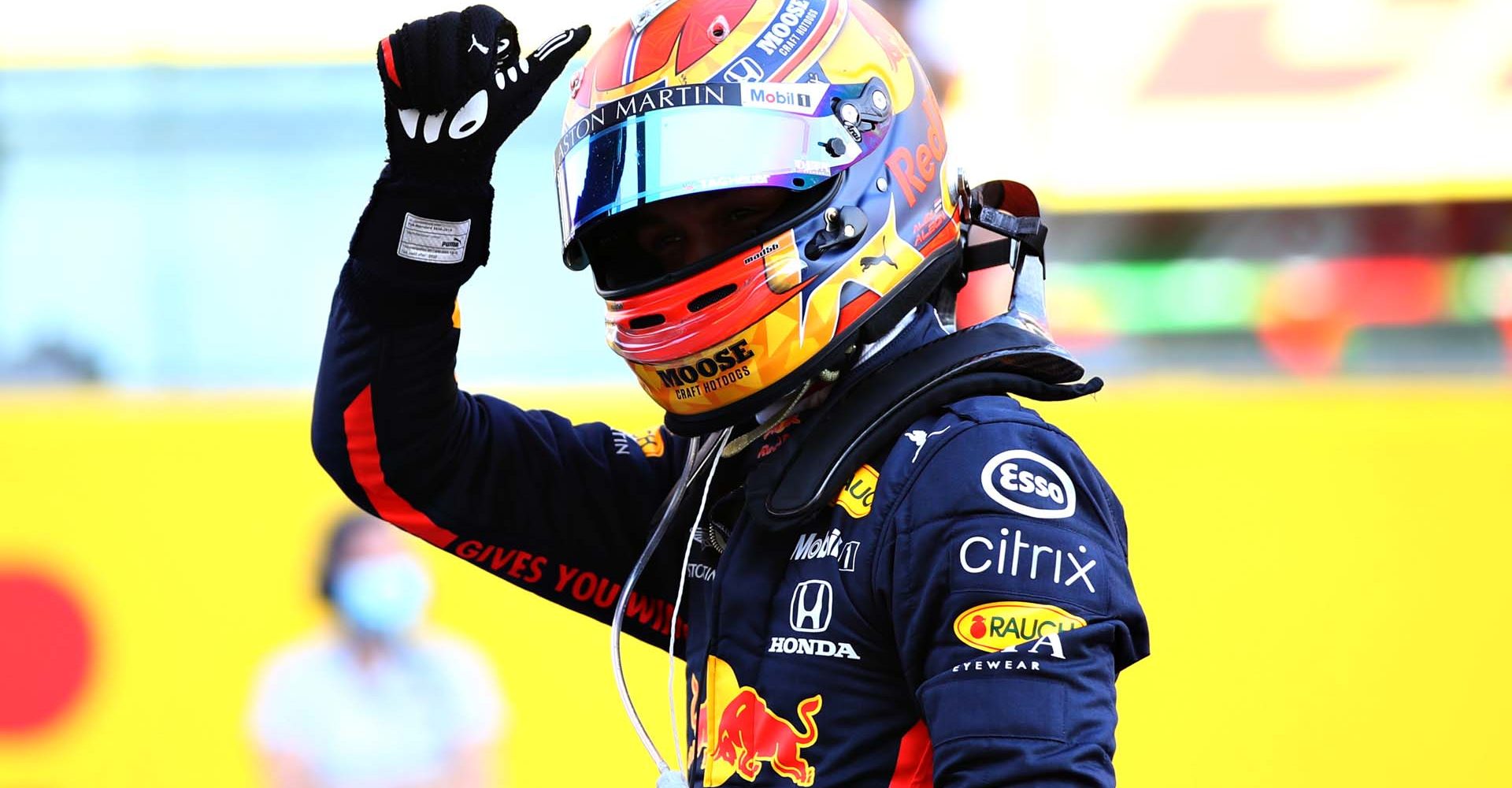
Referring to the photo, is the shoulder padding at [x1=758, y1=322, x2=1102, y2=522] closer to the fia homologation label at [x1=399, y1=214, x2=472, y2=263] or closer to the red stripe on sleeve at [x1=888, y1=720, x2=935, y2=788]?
the red stripe on sleeve at [x1=888, y1=720, x2=935, y2=788]

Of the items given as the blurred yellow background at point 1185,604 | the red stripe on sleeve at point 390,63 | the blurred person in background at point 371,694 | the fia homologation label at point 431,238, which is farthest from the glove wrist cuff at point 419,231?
the blurred yellow background at point 1185,604

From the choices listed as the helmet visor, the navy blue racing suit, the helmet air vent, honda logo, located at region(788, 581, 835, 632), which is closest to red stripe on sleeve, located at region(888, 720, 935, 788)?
the navy blue racing suit

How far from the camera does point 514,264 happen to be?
17.1 feet

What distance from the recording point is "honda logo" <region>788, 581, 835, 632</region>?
1.66 metres

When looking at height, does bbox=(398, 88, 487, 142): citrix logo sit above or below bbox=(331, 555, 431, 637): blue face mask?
above

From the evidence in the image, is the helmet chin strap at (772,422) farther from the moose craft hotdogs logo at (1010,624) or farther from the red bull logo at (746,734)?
the moose craft hotdogs logo at (1010,624)

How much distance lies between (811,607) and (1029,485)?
0.25 metres

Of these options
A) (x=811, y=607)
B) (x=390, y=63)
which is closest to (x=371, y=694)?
(x=390, y=63)

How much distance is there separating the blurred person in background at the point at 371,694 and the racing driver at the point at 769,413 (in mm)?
2827

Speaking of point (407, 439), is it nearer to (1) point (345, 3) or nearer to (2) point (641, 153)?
(2) point (641, 153)

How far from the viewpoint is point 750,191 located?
186 cm

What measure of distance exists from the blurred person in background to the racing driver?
2827 millimetres

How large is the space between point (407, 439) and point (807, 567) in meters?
0.57

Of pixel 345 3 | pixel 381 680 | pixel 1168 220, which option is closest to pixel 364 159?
pixel 345 3
